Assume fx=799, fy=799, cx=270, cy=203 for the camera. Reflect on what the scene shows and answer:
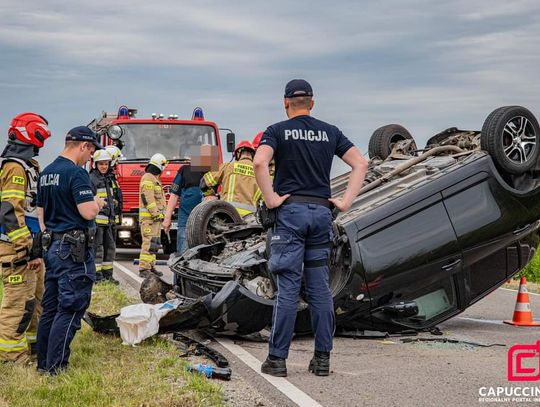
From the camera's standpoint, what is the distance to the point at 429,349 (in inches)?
247

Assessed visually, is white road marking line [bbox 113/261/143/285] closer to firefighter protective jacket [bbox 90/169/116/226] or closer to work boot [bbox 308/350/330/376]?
firefighter protective jacket [bbox 90/169/116/226]

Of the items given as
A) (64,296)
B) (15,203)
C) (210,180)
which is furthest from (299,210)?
(210,180)

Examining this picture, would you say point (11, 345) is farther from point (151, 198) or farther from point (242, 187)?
point (151, 198)

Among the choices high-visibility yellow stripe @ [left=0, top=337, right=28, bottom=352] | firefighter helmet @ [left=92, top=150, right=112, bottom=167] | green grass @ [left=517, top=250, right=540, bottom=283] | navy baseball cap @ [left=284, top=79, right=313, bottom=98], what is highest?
navy baseball cap @ [left=284, top=79, right=313, bottom=98]

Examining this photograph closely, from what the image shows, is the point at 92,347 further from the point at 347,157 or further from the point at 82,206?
the point at 347,157

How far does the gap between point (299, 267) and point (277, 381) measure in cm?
75

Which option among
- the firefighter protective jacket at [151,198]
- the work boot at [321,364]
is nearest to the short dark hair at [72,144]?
the work boot at [321,364]

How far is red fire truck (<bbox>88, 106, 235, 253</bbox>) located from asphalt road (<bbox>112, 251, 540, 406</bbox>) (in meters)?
7.82

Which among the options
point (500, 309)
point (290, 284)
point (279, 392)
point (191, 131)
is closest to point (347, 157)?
point (290, 284)

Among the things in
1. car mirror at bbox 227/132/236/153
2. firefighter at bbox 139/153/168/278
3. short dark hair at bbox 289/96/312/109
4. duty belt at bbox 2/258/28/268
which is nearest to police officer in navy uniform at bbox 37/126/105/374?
duty belt at bbox 2/258/28/268

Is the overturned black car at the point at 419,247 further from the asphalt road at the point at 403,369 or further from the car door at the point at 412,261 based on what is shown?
the asphalt road at the point at 403,369

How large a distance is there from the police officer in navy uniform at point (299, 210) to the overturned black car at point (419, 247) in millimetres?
923

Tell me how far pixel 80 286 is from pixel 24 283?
0.71m

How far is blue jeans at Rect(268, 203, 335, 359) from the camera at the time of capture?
206 inches
